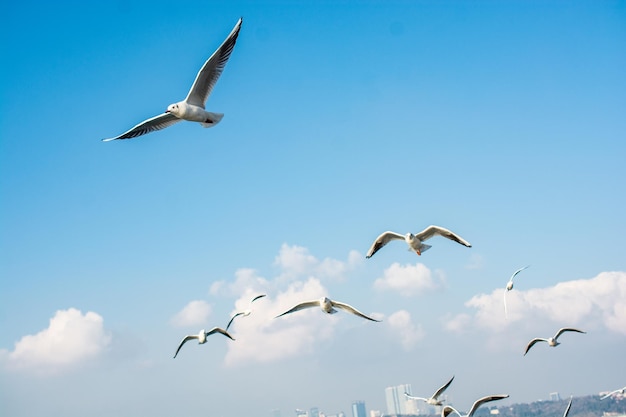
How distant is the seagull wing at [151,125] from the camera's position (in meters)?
24.0

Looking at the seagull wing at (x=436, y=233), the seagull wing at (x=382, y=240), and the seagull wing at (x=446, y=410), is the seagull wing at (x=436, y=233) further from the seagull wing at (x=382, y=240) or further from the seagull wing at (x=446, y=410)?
the seagull wing at (x=446, y=410)

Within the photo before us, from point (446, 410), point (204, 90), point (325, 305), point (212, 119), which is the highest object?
point (204, 90)

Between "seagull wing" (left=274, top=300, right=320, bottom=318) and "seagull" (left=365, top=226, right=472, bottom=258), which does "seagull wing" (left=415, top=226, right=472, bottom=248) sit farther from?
"seagull wing" (left=274, top=300, right=320, bottom=318)

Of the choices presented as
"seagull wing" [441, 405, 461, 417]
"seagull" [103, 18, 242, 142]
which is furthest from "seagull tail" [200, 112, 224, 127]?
"seagull wing" [441, 405, 461, 417]

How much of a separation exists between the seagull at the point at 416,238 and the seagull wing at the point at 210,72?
302 inches

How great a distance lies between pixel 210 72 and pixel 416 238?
8832mm

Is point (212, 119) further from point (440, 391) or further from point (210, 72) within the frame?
point (440, 391)

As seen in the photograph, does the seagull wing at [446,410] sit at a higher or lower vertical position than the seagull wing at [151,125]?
lower

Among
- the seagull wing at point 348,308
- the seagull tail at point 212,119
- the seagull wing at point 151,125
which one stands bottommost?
the seagull wing at point 348,308

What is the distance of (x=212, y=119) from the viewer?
74.9ft

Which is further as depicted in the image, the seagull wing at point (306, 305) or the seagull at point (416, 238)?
the seagull at point (416, 238)

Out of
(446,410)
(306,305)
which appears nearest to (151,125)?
(306,305)

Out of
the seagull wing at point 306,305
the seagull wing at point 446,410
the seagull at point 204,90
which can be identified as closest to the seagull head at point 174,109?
the seagull at point 204,90

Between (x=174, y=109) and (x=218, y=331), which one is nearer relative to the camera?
(x=174, y=109)
